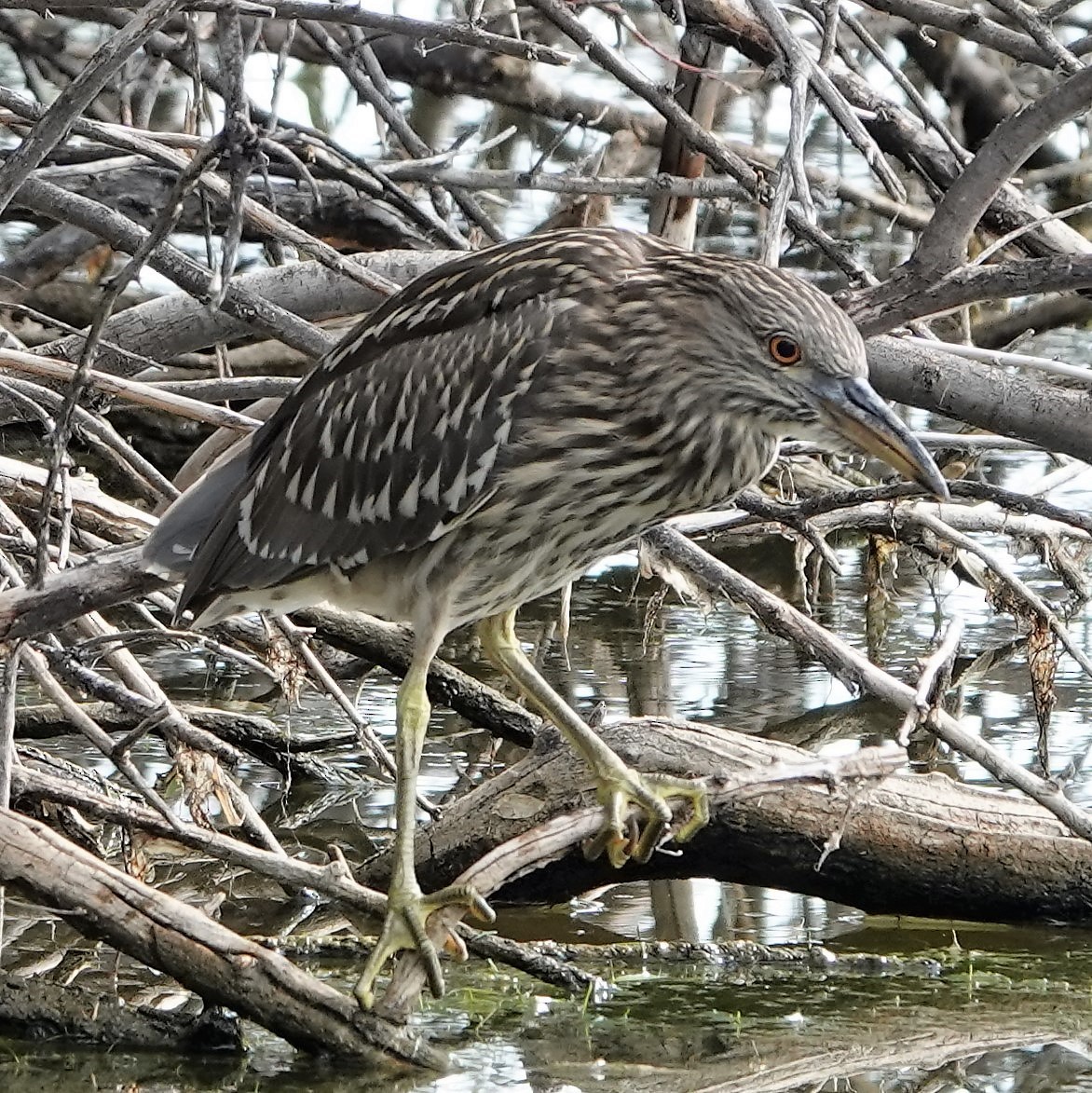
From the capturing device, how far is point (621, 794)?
383 centimetres

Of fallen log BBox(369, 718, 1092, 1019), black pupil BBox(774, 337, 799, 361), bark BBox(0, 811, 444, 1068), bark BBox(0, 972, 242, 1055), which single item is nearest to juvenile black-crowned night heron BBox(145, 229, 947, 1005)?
black pupil BBox(774, 337, 799, 361)

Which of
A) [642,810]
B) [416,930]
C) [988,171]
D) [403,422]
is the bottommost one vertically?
[416,930]

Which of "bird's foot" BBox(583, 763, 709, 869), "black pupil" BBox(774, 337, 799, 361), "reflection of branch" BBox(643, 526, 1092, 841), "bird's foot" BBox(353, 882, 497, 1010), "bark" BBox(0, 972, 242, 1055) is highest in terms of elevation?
"black pupil" BBox(774, 337, 799, 361)

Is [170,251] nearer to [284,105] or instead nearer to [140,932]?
[140,932]

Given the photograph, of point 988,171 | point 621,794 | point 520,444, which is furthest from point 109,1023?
point 988,171

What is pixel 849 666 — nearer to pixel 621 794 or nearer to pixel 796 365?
pixel 621 794

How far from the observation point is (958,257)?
3.56 meters

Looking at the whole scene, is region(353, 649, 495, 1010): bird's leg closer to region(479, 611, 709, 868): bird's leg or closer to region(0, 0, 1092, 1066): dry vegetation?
region(0, 0, 1092, 1066): dry vegetation

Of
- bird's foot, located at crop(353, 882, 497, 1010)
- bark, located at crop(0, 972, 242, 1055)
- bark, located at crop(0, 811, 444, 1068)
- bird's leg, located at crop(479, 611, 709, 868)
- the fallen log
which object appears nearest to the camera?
bark, located at crop(0, 811, 444, 1068)

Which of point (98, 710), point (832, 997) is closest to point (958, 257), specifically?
point (832, 997)

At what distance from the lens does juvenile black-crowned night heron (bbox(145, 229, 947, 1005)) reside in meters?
3.45

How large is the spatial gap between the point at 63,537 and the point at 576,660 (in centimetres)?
254

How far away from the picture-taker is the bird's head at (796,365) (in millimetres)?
3283

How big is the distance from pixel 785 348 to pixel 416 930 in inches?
49.6
